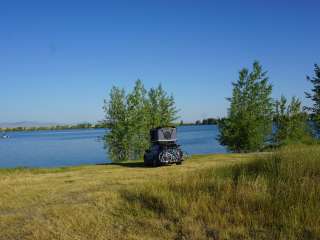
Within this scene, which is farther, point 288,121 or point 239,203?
point 288,121

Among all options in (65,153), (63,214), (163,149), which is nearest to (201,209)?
(63,214)

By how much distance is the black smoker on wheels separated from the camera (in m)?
22.6

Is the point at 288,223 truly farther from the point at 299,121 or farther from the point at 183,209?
the point at 299,121

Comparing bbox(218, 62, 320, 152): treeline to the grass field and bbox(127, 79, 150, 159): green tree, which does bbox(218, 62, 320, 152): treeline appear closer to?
bbox(127, 79, 150, 159): green tree

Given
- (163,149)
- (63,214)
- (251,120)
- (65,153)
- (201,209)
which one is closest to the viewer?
(201,209)

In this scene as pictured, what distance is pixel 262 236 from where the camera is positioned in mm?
6812

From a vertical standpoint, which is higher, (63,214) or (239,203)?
(239,203)

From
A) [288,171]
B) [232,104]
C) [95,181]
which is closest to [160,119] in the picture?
[232,104]

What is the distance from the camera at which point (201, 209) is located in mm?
8305

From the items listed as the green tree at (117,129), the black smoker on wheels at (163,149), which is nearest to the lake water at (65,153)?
the green tree at (117,129)

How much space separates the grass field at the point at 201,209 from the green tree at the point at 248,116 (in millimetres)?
35335

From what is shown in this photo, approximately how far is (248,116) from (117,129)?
14.7 m

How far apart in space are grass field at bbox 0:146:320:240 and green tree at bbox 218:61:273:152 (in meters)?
35.3

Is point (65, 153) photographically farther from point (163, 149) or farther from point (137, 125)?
point (163, 149)
